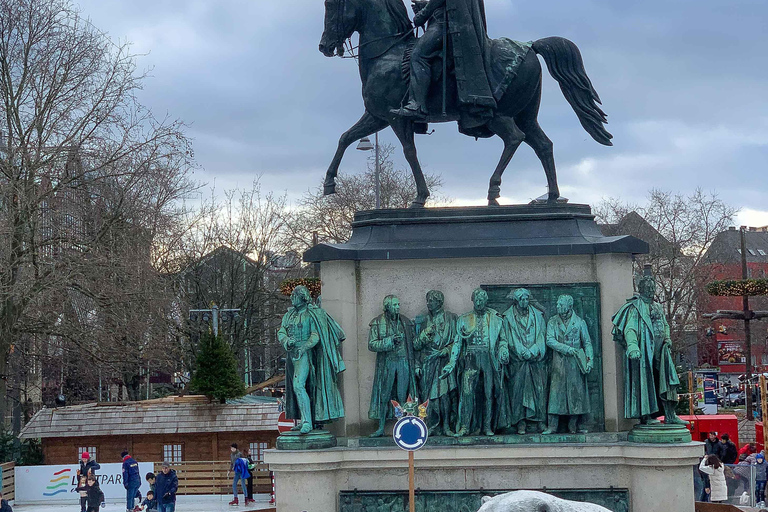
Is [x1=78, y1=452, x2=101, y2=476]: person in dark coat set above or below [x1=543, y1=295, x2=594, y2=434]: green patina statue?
below

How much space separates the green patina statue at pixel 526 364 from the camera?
1381 centimetres

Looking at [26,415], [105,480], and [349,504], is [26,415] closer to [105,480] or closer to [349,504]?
[105,480]

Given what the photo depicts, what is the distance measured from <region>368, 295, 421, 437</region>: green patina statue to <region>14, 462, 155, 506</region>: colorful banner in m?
14.6

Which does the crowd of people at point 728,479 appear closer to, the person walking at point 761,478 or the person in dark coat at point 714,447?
the person walking at point 761,478

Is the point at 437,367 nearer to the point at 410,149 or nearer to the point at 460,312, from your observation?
the point at 460,312

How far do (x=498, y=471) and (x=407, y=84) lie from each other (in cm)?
478

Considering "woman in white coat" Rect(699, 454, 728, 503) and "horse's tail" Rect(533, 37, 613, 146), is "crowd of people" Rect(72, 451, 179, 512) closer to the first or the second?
"woman in white coat" Rect(699, 454, 728, 503)

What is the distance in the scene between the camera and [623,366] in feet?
45.7

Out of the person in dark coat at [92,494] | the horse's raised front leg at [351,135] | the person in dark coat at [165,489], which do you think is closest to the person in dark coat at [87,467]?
the person in dark coat at [92,494]

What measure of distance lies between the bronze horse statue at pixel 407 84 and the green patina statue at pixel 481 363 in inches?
76.4

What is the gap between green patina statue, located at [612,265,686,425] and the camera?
13609 mm

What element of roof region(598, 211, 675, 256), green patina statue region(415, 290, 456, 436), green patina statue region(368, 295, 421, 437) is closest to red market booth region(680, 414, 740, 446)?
green patina statue region(415, 290, 456, 436)

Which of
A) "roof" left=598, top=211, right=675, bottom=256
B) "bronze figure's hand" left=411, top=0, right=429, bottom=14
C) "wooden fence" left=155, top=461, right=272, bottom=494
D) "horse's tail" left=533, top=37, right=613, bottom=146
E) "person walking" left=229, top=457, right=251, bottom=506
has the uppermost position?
"roof" left=598, top=211, right=675, bottom=256

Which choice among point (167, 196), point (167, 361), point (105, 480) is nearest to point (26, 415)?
point (167, 361)
